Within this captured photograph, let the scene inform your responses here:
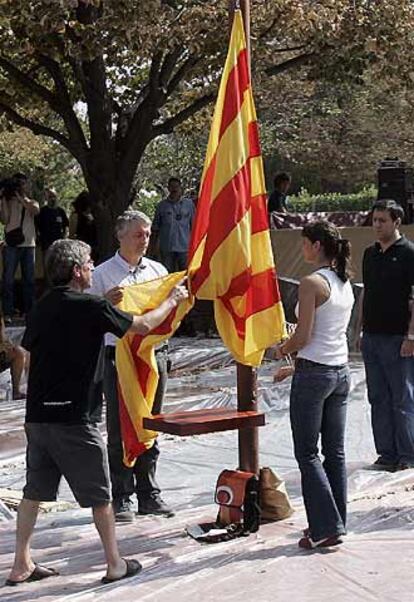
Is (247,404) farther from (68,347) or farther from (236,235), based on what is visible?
(68,347)

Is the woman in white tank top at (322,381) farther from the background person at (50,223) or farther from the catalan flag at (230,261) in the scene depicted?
the background person at (50,223)

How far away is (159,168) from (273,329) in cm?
3285

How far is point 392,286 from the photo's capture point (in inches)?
326

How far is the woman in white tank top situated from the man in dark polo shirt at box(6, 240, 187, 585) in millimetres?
975

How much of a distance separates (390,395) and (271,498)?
194 cm

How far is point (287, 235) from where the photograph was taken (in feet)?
55.9

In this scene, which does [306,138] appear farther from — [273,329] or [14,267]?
[273,329]

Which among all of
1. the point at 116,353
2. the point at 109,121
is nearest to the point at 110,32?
the point at 109,121

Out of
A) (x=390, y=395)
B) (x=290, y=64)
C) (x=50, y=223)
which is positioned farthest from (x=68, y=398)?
(x=290, y=64)

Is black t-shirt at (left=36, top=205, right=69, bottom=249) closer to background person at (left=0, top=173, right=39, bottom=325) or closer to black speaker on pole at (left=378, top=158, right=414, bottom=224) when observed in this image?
background person at (left=0, top=173, right=39, bottom=325)

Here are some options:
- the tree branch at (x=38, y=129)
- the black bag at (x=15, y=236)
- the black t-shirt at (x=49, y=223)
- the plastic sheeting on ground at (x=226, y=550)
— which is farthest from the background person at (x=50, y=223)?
the plastic sheeting on ground at (x=226, y=550)

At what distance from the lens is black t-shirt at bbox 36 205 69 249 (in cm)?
1656

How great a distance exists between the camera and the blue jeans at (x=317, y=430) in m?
6.23

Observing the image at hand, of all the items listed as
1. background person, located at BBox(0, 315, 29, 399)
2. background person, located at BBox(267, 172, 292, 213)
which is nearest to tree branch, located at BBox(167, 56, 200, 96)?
background person, located at BBox(267, 172, 292, 213)
